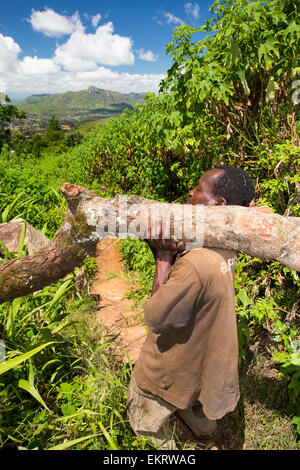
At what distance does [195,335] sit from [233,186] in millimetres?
870

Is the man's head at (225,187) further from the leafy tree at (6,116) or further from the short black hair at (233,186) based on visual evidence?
the leafy tree at (6,116)

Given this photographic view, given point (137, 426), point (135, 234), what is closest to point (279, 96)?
point (135, 234)

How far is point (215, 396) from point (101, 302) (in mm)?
2469

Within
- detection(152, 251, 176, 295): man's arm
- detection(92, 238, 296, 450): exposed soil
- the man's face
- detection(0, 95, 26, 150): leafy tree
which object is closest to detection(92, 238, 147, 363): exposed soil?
detection(92, 238, 296, 450): exposed soil

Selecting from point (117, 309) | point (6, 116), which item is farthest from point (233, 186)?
point (6, 116)

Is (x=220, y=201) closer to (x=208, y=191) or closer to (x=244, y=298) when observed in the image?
(x=208, y=191)

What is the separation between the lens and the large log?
1.37 meters

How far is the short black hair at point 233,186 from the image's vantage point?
1.53 meters

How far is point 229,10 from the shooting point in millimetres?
2701

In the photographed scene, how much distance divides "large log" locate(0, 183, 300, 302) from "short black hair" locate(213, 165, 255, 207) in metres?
0.13

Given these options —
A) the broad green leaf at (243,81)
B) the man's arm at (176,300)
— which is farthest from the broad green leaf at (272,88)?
the man's arm at (176,300)

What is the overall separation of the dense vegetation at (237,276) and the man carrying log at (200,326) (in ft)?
1.81

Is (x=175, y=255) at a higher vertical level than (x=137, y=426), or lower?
higher

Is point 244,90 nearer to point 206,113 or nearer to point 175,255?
point 206,113
